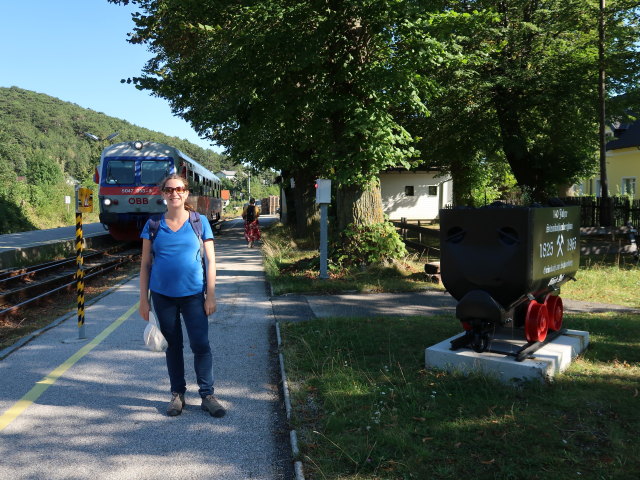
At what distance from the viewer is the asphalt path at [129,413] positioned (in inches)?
143

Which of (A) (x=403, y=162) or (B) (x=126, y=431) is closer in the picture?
(B) (x=126, y=431)

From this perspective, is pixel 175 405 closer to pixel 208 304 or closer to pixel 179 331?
pixel 179 331

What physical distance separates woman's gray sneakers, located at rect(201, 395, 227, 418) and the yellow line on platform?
1542mm

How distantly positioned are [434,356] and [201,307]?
7.68ft

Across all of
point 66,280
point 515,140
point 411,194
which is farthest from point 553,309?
point 411,194

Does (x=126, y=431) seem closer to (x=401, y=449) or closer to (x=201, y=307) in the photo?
(x=201, y=307)

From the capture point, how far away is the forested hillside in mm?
35875

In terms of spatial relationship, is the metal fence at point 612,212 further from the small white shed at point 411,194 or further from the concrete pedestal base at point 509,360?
the small white shed at point 411,194

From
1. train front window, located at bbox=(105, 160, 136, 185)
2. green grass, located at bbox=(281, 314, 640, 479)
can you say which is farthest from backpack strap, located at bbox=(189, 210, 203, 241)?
train front window, located at bbox=(105, 160, 136, 185)

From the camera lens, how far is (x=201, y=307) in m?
4.41

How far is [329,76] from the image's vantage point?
38.1 ft

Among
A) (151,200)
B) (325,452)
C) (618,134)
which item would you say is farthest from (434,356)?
(618,134)

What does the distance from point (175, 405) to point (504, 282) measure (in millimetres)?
3106

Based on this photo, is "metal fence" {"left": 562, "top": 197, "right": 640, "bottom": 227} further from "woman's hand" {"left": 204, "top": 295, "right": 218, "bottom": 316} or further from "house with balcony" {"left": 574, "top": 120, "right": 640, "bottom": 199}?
"woman's hand" {"left": 204, "top": 295, "right": 218, "bottom": 316}
